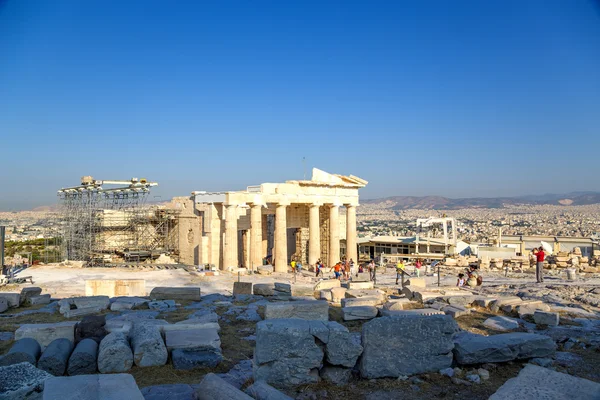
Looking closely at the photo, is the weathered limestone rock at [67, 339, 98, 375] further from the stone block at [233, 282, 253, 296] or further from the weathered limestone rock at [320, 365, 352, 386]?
the stone block at [233, 282, 253, 296]

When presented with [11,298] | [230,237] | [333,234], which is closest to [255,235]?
[230,237]

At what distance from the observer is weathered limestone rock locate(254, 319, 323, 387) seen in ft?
20.7

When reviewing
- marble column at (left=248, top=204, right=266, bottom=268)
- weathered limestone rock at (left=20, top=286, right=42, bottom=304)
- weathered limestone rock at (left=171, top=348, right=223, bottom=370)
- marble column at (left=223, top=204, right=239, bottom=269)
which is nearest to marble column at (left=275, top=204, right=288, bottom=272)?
marble column at (left=248, top=204, right=266, bottom=268)

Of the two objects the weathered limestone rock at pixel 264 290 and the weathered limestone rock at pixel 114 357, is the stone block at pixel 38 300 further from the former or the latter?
the weathered limestone rock at pixel 114 357

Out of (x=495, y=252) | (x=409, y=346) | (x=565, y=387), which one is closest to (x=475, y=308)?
(x=409, y=346)

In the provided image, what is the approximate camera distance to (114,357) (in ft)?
22.9

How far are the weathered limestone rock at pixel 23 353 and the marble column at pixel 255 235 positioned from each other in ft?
60.6

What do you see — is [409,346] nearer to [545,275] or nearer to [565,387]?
[565,387]

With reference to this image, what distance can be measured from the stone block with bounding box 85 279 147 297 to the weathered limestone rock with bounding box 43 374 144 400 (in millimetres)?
10175

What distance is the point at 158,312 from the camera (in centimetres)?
1148

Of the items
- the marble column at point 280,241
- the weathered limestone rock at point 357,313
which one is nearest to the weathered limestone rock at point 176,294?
the weathered limestone rock at point 357,313

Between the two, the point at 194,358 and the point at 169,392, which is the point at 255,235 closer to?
the point at 194,358

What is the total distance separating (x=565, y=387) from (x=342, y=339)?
2740 mm

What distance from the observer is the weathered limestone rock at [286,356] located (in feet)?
20.7
